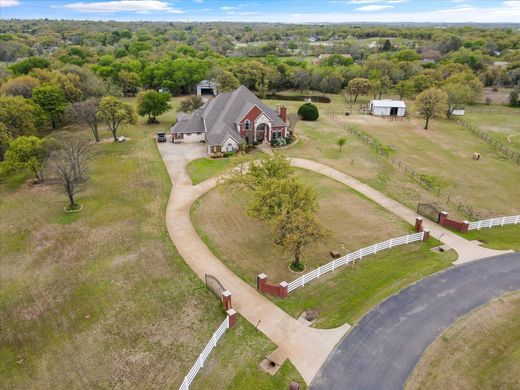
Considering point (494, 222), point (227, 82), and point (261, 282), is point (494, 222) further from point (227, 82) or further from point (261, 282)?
point (227, 82)

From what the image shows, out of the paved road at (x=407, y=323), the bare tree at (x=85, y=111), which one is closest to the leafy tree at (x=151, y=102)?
the bare tree at (x=85, y=111)

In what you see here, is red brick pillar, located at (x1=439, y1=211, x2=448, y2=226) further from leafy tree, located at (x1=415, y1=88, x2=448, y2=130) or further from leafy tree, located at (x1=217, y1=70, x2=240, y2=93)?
leafy tree, located at (x1=217, y1=70, x2=240, y2=93)

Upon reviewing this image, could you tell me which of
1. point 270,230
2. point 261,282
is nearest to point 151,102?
point 270,230

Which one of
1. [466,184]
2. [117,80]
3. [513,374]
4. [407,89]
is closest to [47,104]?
[117,80]

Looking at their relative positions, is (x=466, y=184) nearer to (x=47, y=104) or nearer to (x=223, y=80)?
(x=223, y=80)

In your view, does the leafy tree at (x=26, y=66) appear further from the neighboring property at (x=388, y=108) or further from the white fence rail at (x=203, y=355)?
the white fence rail at (x=203, y=355)
